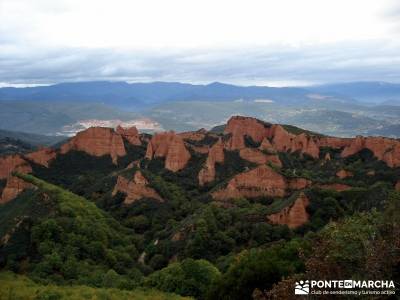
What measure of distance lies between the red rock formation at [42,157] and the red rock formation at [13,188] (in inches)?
860

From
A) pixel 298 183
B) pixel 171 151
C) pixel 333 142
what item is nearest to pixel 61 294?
pixel 298 183

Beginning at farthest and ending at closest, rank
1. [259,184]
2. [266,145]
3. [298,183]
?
[266,145]
[259,184]
[298,183]

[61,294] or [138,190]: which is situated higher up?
[61,294]

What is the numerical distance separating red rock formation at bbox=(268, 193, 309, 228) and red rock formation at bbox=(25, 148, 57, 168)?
52025mm

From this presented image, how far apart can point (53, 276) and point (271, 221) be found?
870 inches

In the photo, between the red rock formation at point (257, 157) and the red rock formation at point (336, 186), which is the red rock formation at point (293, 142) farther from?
the red rock formation at point (336, 186)

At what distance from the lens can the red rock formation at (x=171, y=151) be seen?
291 ft

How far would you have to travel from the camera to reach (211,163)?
274 ft

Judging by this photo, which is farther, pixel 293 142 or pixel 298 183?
pixel 293 142

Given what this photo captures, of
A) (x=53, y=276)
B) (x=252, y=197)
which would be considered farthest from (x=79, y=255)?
(x=252, y=197)

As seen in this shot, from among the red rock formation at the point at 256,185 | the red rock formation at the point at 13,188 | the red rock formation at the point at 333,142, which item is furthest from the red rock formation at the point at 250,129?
the red rock formation at the point at 13,188

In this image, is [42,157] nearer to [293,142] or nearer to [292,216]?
[293,142]

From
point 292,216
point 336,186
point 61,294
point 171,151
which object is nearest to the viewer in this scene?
point 61,294

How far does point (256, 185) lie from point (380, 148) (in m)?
30.5
